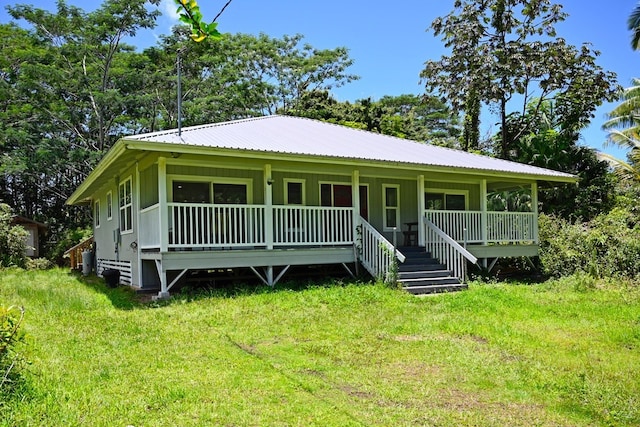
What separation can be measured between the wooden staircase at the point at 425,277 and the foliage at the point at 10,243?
17.1 metres

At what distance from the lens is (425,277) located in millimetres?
11719

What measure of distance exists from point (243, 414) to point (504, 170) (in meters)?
12.3

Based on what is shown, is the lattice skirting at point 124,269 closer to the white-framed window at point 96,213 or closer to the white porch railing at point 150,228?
the white porch railing at point 150,228

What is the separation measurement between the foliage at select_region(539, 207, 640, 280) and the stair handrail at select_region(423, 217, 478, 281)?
3801mm

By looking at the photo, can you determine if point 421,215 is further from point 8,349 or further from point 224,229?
point 8,349

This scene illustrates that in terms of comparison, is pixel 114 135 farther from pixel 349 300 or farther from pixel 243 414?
pixel 243 414

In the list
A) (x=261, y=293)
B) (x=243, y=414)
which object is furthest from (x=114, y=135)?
(x=243, y=414)

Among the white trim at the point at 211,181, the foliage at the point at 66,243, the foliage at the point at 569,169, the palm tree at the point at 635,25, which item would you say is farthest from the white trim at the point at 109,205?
the palm tree at the point at 635,25

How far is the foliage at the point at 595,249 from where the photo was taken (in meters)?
13.4

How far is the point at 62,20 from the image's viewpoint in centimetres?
2609

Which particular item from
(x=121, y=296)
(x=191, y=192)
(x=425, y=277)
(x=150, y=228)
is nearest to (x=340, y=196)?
(x=425, y=277)

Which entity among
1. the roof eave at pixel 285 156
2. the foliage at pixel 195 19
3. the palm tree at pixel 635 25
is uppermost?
the palm tree at pixel 635 25

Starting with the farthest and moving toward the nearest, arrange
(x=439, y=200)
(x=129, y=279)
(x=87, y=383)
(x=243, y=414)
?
(x=439, y=200) < (x=129, y=279) < (x=87, y=383) < (x=243, y=414)

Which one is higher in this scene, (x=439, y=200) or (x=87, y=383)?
(x=439, y=200)
